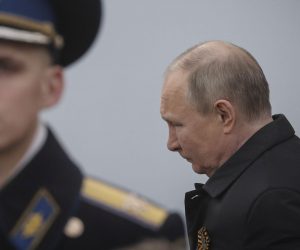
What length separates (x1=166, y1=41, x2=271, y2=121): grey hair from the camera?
146 centimetres

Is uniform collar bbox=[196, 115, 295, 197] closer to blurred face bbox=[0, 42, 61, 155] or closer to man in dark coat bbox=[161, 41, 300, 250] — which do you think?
man in dark coat bbox=[161, 41, 300, 250]

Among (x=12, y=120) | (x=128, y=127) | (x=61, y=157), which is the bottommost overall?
(x=128, y=127)

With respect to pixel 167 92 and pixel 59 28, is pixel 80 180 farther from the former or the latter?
pixel 167 92

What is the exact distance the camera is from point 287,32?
6.70 ft

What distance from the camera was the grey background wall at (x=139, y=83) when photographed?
51.1 inches

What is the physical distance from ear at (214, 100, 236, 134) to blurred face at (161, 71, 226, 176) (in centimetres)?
1

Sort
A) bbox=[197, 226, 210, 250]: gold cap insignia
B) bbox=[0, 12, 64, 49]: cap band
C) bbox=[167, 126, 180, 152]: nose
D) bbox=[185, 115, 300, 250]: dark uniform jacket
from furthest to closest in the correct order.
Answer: bbox=[167, 126, 180, 152]: nose
bbox=[197, 226, 210, 250]: gold cap insignia
bbox=[185, 115, 300, 250]: dark uniform jacket
bbox=[0, 12, 64, 49]: cap band

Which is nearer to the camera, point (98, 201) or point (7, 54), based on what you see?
point (7, 54)

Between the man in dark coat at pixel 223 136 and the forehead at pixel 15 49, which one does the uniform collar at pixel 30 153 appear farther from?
the man in dark coat at pixel 223 136

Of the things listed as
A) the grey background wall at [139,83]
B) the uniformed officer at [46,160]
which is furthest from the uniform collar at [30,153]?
the grey background wall at [139,83]

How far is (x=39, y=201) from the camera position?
992 mm

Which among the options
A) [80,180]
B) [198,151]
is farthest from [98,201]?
[198,151]

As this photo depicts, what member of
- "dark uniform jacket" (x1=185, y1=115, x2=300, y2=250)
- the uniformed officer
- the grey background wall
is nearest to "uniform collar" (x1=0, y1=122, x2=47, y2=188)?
the uniformed officer

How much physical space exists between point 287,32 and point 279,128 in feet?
2.21
